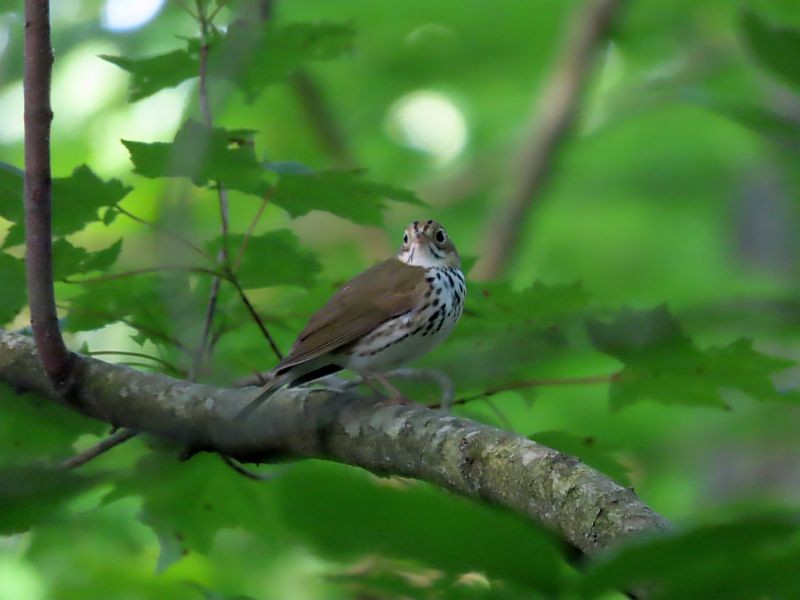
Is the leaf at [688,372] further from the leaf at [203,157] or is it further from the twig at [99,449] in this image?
the twig at [99,449]

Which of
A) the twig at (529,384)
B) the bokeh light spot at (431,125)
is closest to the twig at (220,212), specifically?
the twig at (529,384)

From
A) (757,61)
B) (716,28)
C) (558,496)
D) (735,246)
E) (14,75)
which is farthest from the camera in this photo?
(735,246)

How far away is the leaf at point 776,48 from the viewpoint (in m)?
1.41

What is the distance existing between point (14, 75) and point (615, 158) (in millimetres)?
5727

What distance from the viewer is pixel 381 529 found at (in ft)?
2.05

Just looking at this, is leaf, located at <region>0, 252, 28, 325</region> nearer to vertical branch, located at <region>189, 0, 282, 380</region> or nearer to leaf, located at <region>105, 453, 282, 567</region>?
vertical branch, located at <region>189, 0, 282, 380</region>

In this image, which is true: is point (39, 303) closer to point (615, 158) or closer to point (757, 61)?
point (757, 61)

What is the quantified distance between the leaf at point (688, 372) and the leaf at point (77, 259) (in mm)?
1251

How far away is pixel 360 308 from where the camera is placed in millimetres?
3312

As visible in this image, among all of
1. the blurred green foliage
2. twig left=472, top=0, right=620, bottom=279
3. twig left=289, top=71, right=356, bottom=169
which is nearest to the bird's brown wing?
the blurred green foliage

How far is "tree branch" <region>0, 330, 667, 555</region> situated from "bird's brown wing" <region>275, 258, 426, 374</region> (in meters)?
0.42

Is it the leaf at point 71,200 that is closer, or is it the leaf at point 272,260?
the leaf at point 71,200

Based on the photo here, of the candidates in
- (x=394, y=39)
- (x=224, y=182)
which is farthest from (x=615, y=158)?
(x=224, y=182)

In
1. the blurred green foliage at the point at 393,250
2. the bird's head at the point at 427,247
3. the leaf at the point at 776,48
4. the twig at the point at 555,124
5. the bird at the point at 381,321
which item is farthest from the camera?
the twig at the point at 555,124
